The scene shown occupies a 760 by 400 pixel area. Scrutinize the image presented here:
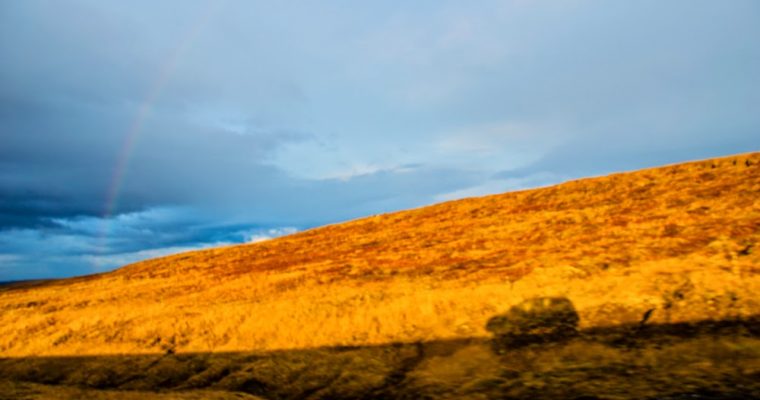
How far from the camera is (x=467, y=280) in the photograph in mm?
21797

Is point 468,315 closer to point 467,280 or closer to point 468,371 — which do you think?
point 467,280

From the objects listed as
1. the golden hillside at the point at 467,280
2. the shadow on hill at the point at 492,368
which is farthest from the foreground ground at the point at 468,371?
the golden hillside at the point at 467,280

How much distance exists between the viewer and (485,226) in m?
32.2

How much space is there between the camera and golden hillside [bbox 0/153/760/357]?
683 inches

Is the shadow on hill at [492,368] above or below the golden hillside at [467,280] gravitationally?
below

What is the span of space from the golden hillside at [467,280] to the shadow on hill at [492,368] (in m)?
0.99

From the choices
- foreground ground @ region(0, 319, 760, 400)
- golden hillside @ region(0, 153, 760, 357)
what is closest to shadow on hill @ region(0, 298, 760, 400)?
foreground ground @ region(0, 319, 760, 400)

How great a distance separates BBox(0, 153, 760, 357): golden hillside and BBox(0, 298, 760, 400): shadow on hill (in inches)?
39.1

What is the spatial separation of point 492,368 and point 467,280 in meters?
8.55

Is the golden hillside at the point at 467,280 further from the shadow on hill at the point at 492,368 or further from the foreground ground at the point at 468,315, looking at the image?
the shadow on hill at the point at 492,368

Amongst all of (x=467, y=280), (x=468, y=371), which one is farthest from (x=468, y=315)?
(x=468, y=371)

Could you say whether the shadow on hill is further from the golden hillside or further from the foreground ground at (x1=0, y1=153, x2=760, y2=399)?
the golden hillside

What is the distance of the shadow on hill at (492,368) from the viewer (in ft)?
34.4

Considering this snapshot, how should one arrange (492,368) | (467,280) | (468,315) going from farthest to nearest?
(467,280)
(468,315)
(492,368)
